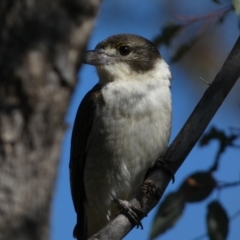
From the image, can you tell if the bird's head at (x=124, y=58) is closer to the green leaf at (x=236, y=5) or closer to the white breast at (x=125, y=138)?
the white breast at (x=125, y=138)

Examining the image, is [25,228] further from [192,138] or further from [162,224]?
[162,224]

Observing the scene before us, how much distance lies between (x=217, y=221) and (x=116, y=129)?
0.83m

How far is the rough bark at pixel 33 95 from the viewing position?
5.12 ft

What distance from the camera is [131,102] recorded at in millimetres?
4250

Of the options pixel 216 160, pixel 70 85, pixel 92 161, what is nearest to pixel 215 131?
pixel 216 160

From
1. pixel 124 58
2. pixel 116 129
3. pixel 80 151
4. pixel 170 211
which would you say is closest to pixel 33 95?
pixel 170 211

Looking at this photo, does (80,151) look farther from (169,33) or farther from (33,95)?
(33,95)

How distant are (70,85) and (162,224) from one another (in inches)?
87.2

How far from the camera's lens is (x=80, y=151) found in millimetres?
4445

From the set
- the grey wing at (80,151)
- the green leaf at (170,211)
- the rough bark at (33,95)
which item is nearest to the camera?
the rough bark at (33,95)

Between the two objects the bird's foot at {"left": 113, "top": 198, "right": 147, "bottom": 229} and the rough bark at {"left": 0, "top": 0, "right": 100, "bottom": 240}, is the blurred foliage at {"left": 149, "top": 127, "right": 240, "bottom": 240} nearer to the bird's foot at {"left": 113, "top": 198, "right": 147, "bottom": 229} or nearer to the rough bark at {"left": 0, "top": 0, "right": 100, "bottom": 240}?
the bird's foot at {"left": 113, "top": 198, "right": 147, "bottom": 229}

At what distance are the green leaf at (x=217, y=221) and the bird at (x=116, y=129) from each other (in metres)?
0.54

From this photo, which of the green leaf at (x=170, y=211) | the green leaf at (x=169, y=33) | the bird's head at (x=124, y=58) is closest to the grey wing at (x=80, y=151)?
the bird's head at (x=124, y=58)

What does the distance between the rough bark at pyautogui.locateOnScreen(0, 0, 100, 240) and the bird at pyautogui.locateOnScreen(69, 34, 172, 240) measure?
2.52 meters
